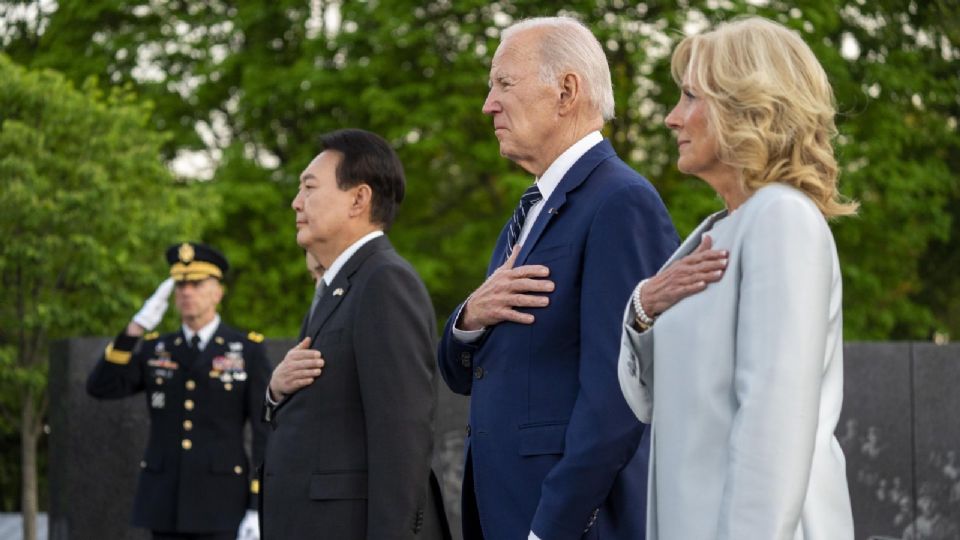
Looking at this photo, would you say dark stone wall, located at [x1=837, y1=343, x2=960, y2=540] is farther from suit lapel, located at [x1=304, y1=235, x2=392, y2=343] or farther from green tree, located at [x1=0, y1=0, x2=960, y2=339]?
green tree, located at [x1=0, y1=0, x2=960, y2=339]

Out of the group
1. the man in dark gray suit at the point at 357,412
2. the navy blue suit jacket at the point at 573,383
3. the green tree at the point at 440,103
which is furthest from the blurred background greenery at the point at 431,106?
the navy blue suit jacket at the point at 573,383

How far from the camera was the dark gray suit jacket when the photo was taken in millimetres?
4391

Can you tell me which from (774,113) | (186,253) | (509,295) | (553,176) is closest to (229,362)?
(186,253)

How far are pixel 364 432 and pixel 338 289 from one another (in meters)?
0.48

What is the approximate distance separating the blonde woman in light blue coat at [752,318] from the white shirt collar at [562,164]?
2.74 feet

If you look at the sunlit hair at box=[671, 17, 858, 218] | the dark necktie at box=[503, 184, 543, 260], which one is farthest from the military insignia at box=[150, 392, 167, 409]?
the sunlit hair at box=[671, 17, 858, 218]

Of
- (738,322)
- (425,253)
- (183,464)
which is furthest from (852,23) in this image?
(738,322)

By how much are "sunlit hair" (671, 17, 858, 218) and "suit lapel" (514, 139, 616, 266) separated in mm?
883

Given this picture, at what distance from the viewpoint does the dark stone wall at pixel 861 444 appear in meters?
10.1

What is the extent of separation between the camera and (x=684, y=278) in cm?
278

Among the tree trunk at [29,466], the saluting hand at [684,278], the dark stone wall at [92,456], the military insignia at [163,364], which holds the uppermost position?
the saluting hand at [684,278]

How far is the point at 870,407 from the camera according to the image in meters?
10.4

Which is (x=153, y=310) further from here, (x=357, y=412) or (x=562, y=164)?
(x=562, y=164)

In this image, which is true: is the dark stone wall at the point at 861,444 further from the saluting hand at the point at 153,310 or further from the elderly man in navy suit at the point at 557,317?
the elderly man in navy suit at the point at 557,317
